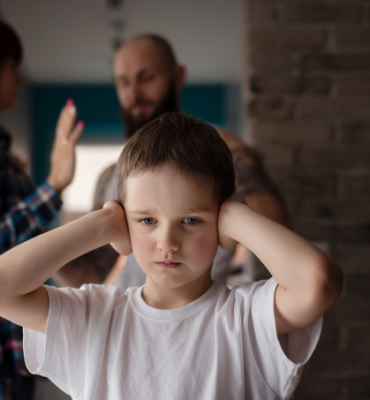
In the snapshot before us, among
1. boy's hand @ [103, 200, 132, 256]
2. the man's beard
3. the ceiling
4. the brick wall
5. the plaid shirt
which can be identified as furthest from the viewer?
the ceiling

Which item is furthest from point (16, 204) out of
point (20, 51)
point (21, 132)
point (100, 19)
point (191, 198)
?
point (21, 132)

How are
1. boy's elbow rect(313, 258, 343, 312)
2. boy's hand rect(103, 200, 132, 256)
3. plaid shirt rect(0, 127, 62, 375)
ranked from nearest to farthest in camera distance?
boy's elbow rect(313, 258, 343, 312) → boy's hand rect(103, 200, 132, 256) → plaid shirt rect(0, 127, 62, 375)

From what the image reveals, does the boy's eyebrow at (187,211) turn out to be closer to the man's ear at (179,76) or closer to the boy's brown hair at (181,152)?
the boy's brown hair at (181,152)

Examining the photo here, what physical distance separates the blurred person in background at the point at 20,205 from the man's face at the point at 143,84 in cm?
22

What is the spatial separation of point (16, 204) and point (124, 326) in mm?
690

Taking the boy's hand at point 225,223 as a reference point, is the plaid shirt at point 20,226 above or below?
below

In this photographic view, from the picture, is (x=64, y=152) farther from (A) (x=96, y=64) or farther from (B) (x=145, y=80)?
(A) (x=96, y=64)

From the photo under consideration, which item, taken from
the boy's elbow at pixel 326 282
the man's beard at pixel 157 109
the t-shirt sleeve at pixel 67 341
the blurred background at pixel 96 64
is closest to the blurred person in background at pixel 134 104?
the man's beard at pixel 157 109

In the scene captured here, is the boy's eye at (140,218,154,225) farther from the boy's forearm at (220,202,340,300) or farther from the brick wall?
the brick wall

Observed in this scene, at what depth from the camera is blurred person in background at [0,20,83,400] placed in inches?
45.8

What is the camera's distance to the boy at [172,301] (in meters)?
0.64

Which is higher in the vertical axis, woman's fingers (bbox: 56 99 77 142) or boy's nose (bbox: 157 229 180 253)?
Answer: woman's fingers (bbox: 56 99 77 142)

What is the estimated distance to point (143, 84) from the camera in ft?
4.53

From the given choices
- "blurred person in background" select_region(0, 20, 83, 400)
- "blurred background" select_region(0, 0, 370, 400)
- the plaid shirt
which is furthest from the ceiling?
the plaid shirt
